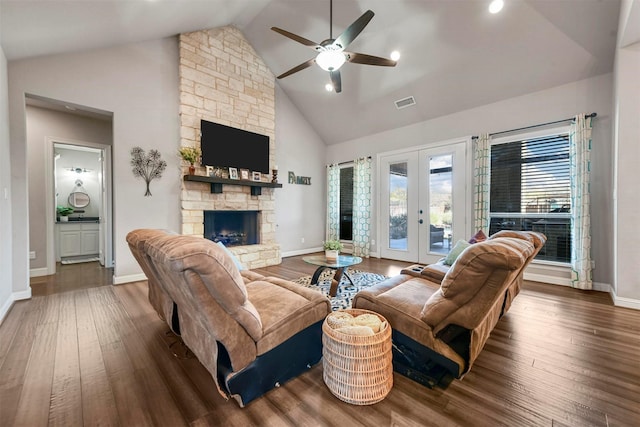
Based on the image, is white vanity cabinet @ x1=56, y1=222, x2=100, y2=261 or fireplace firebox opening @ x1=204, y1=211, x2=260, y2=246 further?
white vanity cabinet @ x1=56, y1=222, x2=100, y2=261

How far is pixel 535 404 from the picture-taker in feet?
4.92

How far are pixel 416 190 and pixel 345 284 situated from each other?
2705mm

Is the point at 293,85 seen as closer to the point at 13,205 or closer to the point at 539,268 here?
the point at 13,205

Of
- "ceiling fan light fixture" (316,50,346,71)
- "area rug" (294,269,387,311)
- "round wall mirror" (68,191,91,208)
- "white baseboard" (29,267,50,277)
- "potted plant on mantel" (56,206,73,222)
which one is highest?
"ceiling fan light fixture" (316,50,346,71)

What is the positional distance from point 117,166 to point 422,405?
4664 millimetres

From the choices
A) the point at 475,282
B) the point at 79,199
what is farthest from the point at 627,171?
the point at 79,199

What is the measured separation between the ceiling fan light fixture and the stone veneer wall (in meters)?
2.68

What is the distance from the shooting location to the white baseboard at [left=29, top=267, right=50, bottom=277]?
4.27 m

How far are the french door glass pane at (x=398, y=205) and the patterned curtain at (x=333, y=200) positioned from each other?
1409mm

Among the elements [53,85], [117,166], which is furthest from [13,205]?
[53,85]

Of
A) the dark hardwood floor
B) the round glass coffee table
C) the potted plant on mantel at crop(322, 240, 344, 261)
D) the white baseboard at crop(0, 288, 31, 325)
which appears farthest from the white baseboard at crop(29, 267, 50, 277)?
the potted plant on mantel at crop(322, 240, 344, 261)

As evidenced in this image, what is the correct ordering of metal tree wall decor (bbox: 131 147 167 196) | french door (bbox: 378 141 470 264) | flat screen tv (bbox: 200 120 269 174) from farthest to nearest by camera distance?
french door (bbox: 378 141 470 264)
flat screen tv (bbox: 200 120 269 174)
metal tree wall decor (bbox: 131 147 167 196)

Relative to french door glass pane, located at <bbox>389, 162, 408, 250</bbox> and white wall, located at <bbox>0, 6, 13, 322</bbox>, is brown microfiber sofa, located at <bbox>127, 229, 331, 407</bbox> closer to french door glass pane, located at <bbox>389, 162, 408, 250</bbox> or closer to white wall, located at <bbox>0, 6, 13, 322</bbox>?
white wall, located at <bbox>0, 6, 13, 322</bbox>

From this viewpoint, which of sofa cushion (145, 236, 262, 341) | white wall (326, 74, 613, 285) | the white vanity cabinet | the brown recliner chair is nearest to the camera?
sofa cushion (145, 236, 262, 341)
